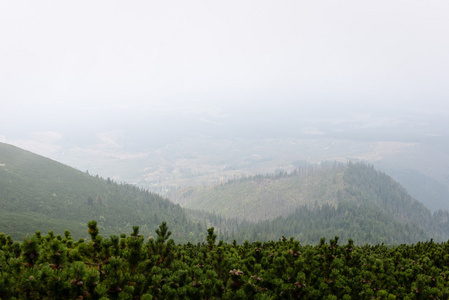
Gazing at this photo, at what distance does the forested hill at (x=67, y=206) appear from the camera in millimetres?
125238

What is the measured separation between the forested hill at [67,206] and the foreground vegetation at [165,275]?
120 metres

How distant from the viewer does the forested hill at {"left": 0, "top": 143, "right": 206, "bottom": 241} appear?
411 ft

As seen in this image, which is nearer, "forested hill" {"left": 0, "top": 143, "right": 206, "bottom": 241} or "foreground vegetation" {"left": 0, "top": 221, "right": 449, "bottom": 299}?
"foreground vegetation" {"left": 0, "top": 221, "right": 449, "bottom": 299}

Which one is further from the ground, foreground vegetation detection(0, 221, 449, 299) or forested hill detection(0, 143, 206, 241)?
foreground vegetation detection(0, 221, 449, 299)

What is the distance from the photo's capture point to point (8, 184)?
499 ft

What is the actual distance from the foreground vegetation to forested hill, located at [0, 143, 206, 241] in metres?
120

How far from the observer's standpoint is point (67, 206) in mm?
156750

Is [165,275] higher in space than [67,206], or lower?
higher

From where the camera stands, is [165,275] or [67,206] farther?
[67,206]

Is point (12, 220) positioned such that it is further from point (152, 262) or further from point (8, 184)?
point (152, 262)

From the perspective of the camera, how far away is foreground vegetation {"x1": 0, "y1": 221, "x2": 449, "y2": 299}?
6.13 m

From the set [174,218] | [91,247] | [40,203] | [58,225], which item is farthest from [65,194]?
[91,247]

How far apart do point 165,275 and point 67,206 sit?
175 metres

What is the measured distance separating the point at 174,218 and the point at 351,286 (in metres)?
189
